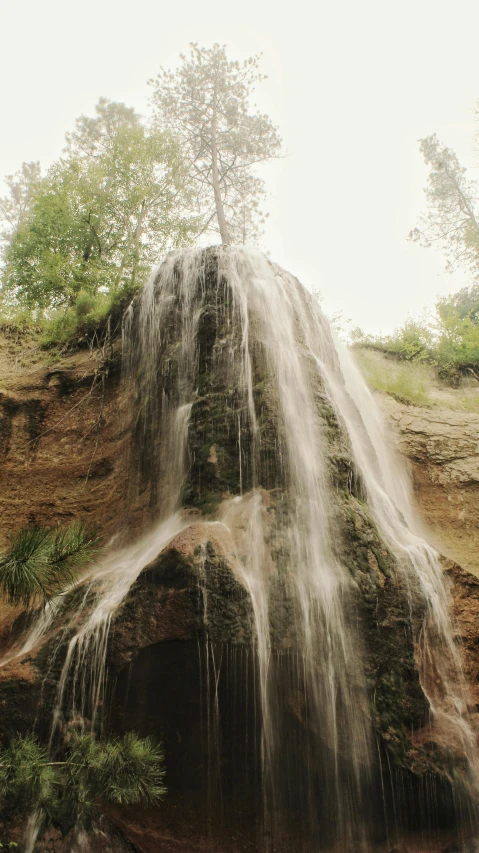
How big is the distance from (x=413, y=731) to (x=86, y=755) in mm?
3244

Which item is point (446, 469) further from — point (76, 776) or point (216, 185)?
point (216, 185)

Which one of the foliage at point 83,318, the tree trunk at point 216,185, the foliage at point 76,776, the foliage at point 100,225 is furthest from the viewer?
the tree trunk at point 216,185

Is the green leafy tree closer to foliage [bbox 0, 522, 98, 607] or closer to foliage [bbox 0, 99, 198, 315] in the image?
foliage [bbox 0, 99, 198, 315]

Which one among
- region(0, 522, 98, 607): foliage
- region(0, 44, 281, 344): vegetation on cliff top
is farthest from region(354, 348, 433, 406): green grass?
region(0, 522, 98, 607): foliage

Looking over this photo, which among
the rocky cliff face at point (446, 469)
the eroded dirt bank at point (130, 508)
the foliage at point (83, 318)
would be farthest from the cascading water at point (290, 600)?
the foliage at point (83, 318)

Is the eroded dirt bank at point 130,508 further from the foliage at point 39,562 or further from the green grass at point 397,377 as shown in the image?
the foliage at point 39,562

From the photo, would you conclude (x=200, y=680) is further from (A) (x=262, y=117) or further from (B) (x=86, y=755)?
(A) (x=262, y=117)

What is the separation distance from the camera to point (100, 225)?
1427cm

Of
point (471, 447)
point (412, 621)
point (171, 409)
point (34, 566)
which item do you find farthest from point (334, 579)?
point (471, 447)

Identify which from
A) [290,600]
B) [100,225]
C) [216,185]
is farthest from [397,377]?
[216,185]

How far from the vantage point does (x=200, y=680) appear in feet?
17.1

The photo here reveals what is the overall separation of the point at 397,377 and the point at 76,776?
1058 centimetres

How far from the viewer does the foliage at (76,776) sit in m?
4.13

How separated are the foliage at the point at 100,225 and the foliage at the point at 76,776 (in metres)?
8.80
